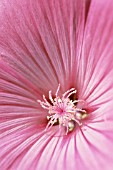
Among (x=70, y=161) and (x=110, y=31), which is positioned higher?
(x=110, y=31)

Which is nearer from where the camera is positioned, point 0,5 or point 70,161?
point 70,161

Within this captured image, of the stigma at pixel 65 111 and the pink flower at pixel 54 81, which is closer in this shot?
the pink flower at pixel 54 81

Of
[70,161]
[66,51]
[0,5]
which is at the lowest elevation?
[70,161]

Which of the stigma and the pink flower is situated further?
the stigma

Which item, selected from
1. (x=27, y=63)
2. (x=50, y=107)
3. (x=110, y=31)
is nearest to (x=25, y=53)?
(x=27, y=63)

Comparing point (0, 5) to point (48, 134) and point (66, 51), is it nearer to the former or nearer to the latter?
point (66, 51)
